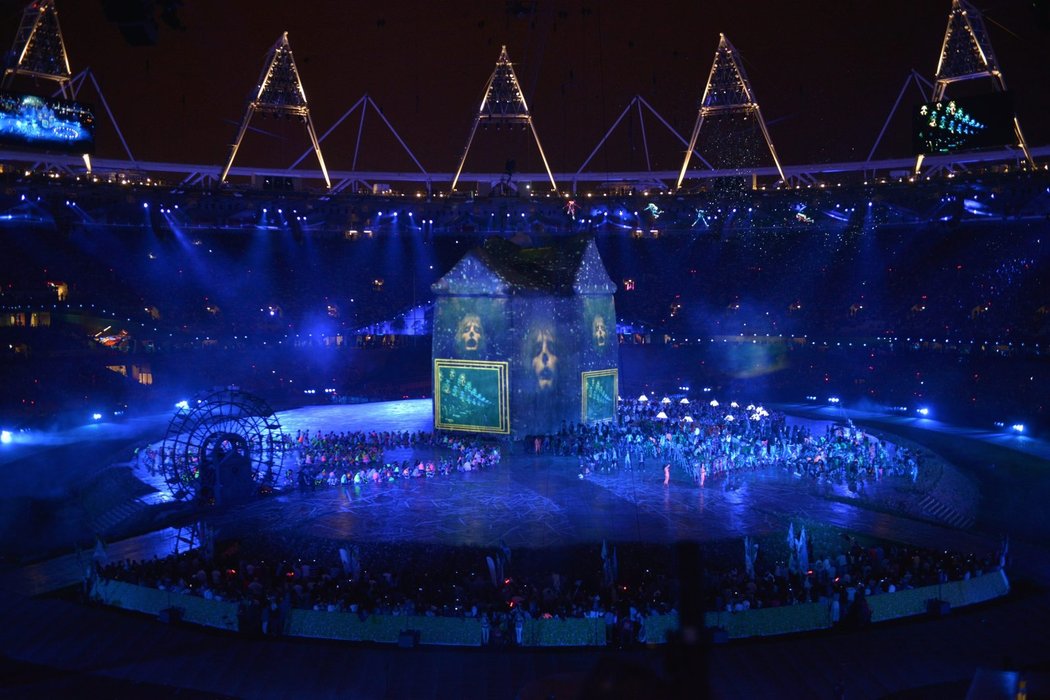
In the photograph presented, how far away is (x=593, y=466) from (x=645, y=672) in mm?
24652

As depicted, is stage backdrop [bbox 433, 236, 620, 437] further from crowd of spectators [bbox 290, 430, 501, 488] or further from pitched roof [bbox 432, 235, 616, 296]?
crowd of spectators [bbox 290, 430, 501, 488]

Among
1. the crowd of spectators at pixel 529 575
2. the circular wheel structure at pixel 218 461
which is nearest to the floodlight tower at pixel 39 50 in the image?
the circular wheel structure at pixel 218 461

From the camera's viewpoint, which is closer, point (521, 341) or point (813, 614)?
point (813, 614)

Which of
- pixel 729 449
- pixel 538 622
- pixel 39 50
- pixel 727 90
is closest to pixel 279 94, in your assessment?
pixel 39 50

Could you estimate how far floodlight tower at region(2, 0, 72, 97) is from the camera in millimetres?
33875

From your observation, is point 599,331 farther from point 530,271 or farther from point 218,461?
point 218,461

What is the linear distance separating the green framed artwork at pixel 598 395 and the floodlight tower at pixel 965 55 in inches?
730

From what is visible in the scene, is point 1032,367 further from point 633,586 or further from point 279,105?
point 279,105

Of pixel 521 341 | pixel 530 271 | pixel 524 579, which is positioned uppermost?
pixel 530 271

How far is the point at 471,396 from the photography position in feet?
111

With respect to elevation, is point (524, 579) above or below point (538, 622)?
below

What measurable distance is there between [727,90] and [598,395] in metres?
18.9

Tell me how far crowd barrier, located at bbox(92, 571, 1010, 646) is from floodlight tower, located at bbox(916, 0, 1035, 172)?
87.0 feet

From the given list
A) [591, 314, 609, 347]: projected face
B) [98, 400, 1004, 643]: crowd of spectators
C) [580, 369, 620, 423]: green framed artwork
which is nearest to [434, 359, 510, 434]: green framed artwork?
[580, 369, 620, 423]: green framed artwork
